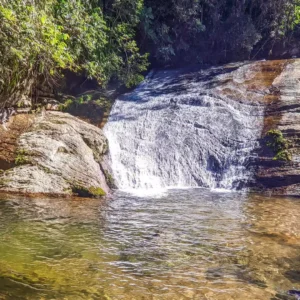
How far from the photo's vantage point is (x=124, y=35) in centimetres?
1451

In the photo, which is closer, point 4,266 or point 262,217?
point 4,266

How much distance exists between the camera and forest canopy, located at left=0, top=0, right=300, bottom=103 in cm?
891

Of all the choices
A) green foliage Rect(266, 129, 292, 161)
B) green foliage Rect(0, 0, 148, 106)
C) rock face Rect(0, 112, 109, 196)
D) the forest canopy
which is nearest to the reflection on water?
rock face Rect(0, 112, 109, 196)

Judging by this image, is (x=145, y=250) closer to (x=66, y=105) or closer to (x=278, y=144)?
(x=278, y=144)

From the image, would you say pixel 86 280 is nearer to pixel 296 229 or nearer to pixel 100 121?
pixel 296 229

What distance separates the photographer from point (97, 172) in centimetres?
1032

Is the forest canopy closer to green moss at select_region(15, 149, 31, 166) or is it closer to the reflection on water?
green moss at select_region(15, 149, 31, 166)

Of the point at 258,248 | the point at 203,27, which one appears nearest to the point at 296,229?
the point at 258,248

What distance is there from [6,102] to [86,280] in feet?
27.7

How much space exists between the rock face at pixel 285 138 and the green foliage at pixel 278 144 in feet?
0.29

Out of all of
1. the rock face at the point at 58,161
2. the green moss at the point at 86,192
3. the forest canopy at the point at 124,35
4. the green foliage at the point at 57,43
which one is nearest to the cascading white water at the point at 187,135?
the rock face at the point at 58,161

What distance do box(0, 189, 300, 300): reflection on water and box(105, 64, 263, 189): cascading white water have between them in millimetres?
2886

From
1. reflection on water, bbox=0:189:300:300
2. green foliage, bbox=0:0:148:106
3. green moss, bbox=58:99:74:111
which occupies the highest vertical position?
green foliage, bbox=0:0:148:106

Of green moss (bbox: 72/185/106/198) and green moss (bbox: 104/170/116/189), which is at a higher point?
green moss (bbox: 104/170/116/189)
